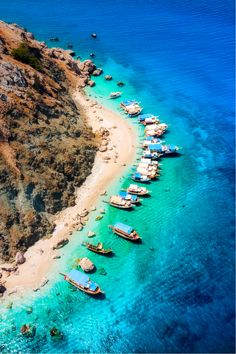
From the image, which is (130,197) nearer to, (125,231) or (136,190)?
(136,190)

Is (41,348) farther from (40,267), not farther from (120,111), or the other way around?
(120,111)

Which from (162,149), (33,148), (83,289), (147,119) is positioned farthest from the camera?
(147,119)

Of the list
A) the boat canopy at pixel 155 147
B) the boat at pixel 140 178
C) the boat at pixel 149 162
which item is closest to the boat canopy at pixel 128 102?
the boat canopy at pixel 155 147

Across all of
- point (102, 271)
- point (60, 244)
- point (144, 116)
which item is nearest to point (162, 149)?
point (144, 116)

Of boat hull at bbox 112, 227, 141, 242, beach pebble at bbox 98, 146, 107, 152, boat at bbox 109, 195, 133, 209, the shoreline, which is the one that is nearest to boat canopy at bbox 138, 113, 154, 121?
the shoreline

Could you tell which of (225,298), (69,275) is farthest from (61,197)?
(225,298)

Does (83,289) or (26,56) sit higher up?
(26,56)
